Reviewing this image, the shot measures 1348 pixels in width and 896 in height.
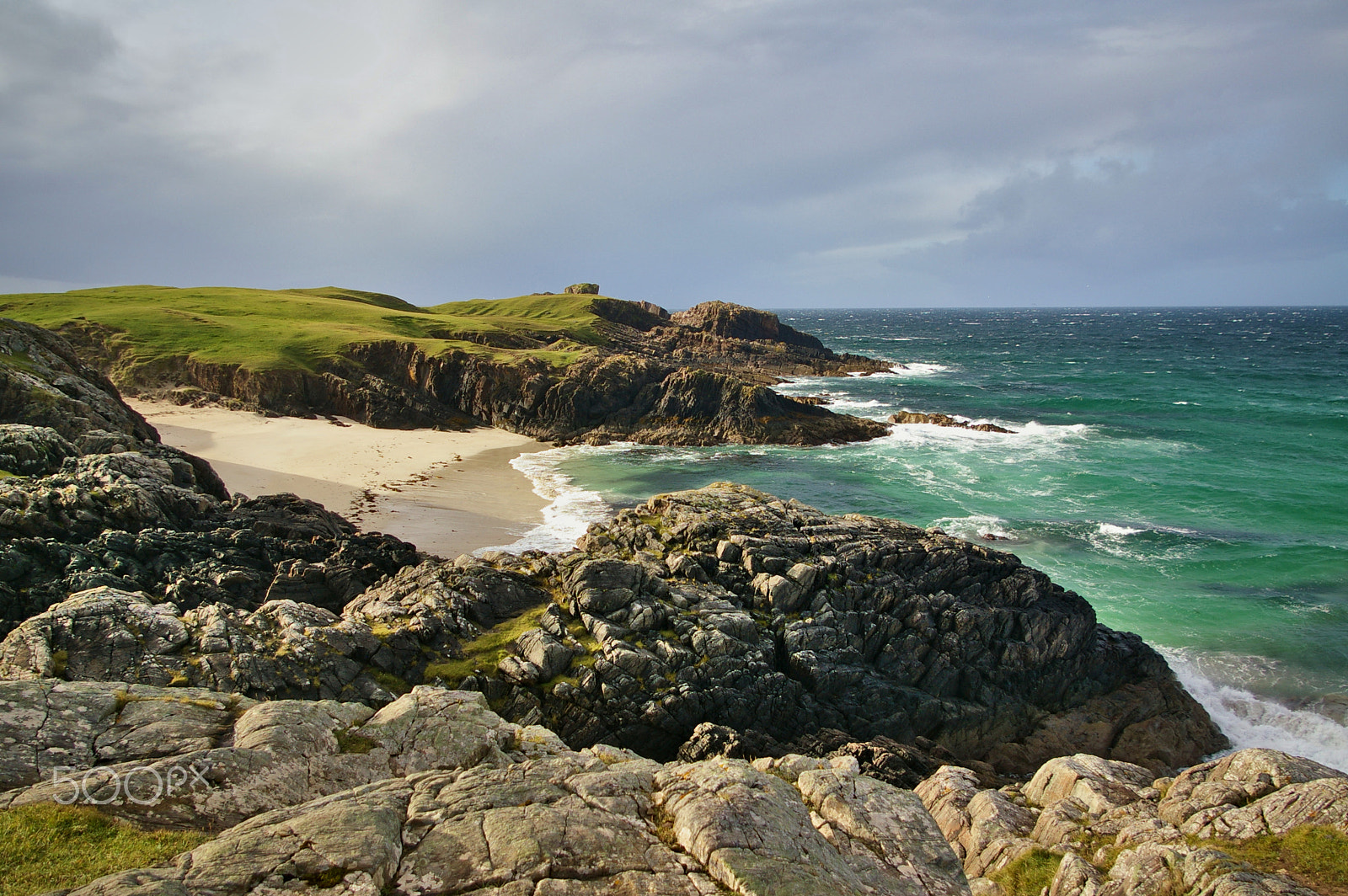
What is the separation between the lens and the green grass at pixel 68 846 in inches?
309

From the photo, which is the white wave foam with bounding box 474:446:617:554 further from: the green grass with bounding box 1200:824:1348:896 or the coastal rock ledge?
the green grass with bounding box 1200:824:1348:896

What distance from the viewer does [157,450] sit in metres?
28.5

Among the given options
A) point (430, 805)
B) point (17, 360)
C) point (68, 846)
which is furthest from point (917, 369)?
point (68, 846)

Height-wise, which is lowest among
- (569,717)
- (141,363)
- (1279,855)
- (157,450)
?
(569,717)

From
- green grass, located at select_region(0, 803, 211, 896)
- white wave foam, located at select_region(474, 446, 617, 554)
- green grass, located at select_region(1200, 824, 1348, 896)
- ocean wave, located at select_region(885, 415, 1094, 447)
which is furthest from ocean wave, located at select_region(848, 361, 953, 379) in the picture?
green grass, located at select_region(0, 803, 211, 896)

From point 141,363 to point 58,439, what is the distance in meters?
50.5

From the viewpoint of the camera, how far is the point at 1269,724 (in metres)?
23.3

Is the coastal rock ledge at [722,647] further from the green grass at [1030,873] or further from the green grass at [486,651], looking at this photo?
the green grass at [1030,873]

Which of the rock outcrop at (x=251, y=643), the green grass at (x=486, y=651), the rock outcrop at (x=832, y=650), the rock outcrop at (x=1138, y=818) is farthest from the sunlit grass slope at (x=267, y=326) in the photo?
the rock outcrop at (x=1138, y=818)

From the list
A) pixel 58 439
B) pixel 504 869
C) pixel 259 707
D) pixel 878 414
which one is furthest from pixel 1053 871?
pixel 878 414

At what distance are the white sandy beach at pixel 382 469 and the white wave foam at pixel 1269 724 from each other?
31.0 m

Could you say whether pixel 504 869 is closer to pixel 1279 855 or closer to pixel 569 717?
pixel 569 717

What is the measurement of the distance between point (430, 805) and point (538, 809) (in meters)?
1.65

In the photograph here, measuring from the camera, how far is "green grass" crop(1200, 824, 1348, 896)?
989 cm
